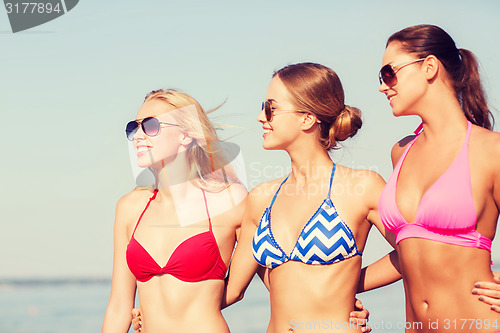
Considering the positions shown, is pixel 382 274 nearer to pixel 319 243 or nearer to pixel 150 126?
pixel 319 243

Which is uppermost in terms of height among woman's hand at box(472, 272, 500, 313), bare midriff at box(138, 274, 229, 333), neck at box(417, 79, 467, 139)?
neck at box(417, 79, 467, 139)

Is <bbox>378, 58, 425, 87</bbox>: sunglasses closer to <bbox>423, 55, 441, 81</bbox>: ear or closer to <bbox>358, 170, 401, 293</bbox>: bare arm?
<bbox>423, 55, 441, 81</bbox>: ear

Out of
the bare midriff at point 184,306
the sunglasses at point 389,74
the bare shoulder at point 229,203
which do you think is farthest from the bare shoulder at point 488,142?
the bare midriff at point 184,306

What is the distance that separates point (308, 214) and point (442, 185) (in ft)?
3.35

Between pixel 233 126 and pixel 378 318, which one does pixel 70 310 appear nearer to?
pixel 378 318

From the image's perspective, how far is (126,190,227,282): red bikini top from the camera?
5.01 meters

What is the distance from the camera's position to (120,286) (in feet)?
18.0

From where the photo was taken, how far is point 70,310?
22.5 metres

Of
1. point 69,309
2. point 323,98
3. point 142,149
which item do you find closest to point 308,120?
point 323,98

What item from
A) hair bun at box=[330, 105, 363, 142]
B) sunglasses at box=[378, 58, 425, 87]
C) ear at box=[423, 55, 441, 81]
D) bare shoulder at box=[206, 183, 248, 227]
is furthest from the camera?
bare shoulder at box=[206, 183, 248, 227]

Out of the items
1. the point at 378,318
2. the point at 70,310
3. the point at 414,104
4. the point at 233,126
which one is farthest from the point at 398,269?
the point at 70,310

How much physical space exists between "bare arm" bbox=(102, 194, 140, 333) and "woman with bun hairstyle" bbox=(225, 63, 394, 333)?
3.07 ft

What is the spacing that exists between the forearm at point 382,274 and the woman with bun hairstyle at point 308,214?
0.10 ft

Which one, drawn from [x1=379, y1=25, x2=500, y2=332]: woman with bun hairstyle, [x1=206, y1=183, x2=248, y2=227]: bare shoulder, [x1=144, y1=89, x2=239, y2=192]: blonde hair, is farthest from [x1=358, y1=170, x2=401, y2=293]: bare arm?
[x1=144, y1=89, x2=239, y2=192]: blonde hair
